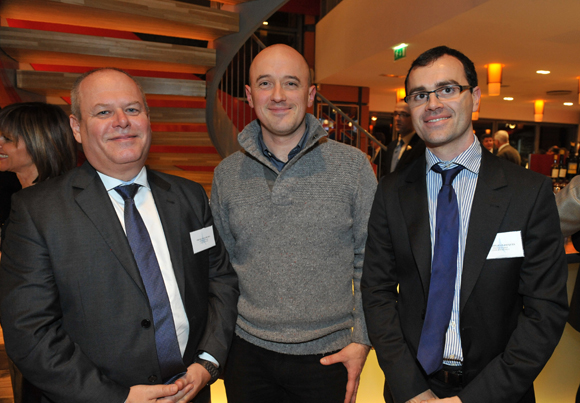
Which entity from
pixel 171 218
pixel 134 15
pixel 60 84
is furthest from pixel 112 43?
pixel 171 218

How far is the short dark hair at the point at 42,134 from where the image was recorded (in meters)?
1.72

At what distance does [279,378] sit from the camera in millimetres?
1454

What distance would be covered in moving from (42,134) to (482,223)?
5.87 feet

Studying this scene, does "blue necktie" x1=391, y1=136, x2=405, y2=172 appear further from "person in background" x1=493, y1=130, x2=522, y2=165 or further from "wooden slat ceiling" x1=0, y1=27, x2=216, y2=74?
"person in background" x1=493, y1=130, x2=522, y2=165

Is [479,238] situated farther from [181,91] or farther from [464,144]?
[181,91]

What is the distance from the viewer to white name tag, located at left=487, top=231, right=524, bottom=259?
46.2 inches

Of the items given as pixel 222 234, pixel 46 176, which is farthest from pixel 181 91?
pixel 222 234

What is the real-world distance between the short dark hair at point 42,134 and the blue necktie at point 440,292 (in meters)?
1.59

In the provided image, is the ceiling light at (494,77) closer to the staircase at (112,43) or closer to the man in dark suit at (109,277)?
the staircase at (112,43)

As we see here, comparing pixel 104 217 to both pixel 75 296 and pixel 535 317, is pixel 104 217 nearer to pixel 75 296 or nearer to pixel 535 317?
pixel 75 296

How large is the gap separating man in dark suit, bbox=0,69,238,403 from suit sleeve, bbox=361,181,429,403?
0.52 m

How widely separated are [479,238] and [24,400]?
1567mm

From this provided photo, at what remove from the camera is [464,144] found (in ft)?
4.31

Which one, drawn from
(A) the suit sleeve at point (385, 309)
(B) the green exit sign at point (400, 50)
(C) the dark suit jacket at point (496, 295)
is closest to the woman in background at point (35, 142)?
(A) the suit sleeve at point (385, 309)
